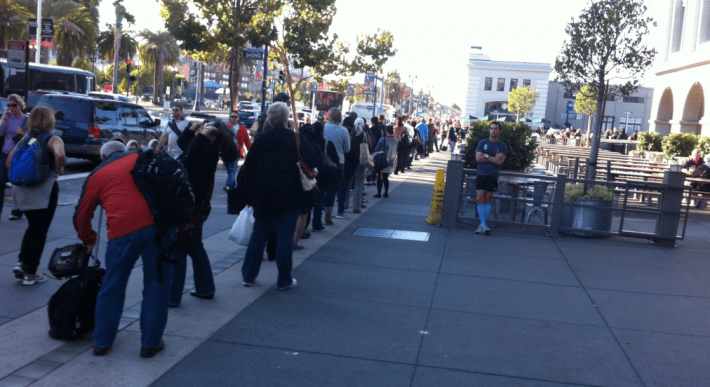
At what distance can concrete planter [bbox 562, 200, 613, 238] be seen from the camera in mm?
10852

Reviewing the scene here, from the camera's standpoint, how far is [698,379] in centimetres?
488

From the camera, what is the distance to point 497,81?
100m

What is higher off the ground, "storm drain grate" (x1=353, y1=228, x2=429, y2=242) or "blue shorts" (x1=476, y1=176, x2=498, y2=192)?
"blue shorts" (x1=476, y1=176, x2=498, y2=192)

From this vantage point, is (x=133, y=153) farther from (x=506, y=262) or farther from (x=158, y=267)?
(x=506, y=262)

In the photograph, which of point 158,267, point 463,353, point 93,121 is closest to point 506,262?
point 463,353

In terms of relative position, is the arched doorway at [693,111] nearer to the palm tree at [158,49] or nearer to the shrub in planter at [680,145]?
the shrub in planter at [680,145]

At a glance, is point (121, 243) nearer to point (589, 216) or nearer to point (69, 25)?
point (589, 216)

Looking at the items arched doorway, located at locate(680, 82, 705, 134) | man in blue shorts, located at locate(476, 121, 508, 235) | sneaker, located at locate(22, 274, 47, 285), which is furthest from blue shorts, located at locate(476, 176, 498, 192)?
arched doorway, located at locate(680, 82, 705, 134)

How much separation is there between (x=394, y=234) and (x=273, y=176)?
14.5 feet

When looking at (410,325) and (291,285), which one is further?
(291,285)

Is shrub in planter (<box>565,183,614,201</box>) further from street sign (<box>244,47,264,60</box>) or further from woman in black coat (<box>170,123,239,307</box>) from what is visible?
street sign (<box>244,47,264,60</box>)

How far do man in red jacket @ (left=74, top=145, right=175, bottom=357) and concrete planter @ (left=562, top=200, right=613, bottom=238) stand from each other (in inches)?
309

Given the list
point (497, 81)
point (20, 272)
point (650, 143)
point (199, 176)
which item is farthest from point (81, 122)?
point (497, 81)

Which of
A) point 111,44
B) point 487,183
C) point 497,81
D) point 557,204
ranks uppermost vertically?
point 497,81
